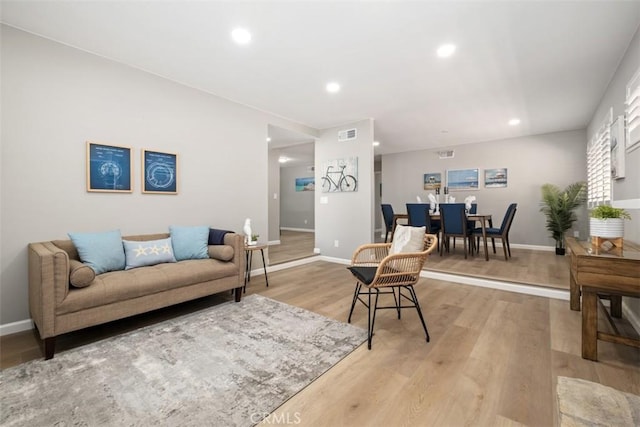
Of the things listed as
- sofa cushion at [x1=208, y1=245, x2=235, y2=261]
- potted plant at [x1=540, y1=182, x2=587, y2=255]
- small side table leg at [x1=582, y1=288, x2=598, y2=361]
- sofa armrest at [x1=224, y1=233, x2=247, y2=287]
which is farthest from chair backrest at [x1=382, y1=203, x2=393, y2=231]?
small side table leg at [x1=582, y1=288, x2=598, y2=361]

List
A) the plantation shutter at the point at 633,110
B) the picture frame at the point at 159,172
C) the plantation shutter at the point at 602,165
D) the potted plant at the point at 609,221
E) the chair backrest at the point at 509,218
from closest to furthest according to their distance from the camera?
the potted plant at the point at 609,221 < the plantation shutter at the point at 633,110 < the picture frame at the point at 159,172 < the plantation shutter at the point at 602,165 < the chair backrest at the point at 509,218

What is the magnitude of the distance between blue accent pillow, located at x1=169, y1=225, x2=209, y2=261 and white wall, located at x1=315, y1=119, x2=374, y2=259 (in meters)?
2.58

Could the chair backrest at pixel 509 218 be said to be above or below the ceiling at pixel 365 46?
below

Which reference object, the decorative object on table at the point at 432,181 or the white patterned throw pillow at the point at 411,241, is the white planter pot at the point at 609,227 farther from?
the decorative object on table at the point at 432,181

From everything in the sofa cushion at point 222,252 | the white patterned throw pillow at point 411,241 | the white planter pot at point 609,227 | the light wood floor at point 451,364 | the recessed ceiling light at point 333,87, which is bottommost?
the light wood floor at point 451,364

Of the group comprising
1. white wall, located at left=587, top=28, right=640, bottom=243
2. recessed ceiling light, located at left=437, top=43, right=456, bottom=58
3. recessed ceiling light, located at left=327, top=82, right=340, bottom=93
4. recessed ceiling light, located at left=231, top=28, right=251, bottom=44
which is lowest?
white wall, located at left=587, top=28, right=640, bottom=243

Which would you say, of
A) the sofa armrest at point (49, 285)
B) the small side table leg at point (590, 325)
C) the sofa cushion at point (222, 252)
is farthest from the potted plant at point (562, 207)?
the sofa armrest at point (49, 285)

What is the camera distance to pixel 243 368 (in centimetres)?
176

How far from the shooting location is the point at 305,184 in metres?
10.0

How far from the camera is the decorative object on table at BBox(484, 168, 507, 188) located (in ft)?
20.2

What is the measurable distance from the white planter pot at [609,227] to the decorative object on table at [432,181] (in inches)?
201

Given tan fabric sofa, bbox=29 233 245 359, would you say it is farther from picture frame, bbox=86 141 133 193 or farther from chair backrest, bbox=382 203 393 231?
chair backrest, bbox=382 203 393 231

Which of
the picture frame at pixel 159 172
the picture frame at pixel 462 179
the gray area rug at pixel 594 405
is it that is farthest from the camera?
the picture frame at pixel 462 179

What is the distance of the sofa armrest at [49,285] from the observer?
1.82 meters
